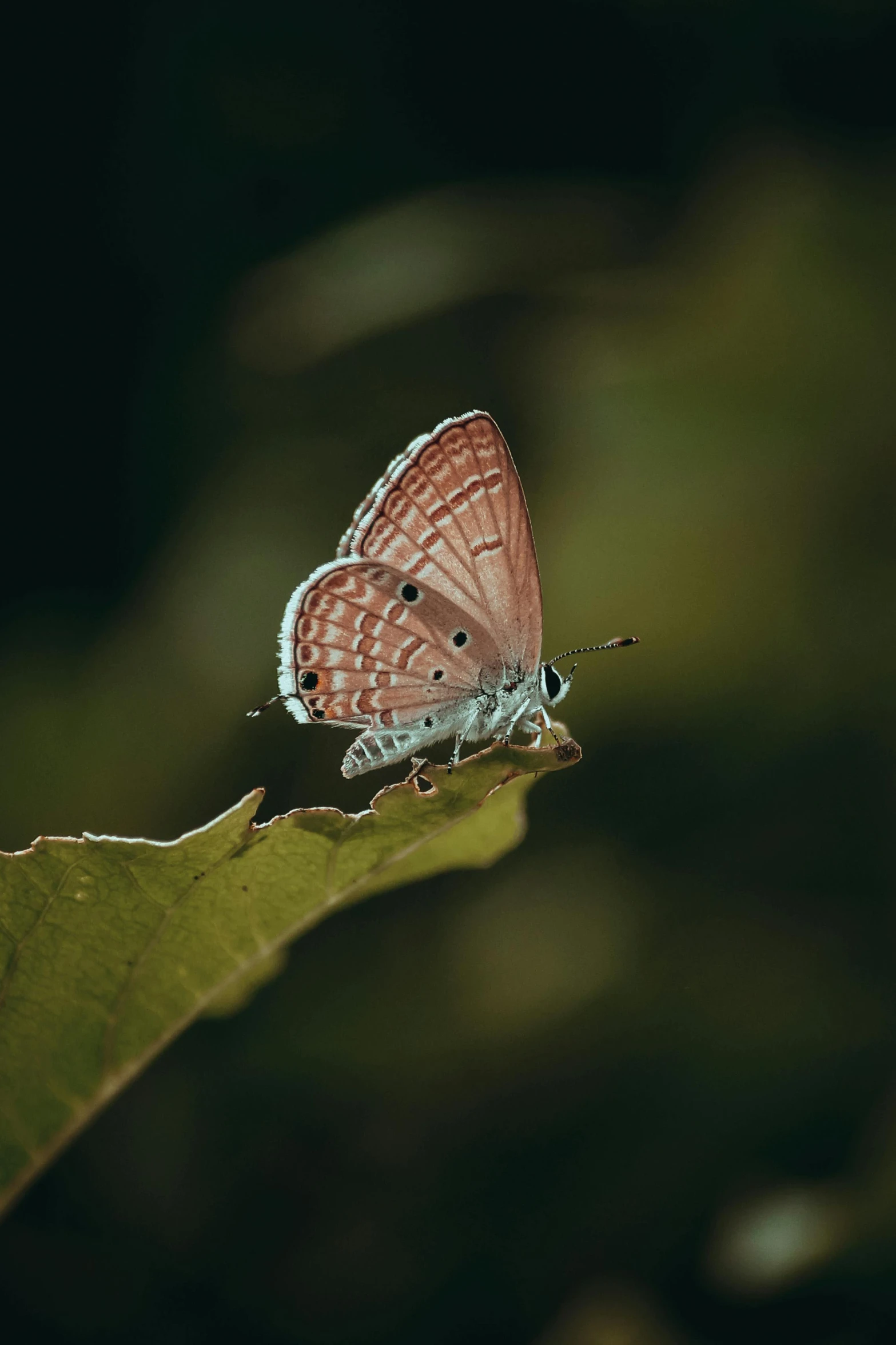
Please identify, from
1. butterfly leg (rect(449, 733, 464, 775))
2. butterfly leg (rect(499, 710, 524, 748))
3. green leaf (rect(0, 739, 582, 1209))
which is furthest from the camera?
butterfly leg (rect(499, 710, 524, 748))

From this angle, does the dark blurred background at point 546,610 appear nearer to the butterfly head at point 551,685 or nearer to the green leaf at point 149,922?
the butterfly head at point 551,685

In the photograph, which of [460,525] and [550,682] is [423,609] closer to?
[460,525]

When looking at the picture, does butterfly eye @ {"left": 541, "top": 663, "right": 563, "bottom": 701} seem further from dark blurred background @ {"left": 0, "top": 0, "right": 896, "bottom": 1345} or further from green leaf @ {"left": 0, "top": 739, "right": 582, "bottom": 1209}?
green leaf @ {"left": 0, "top": 739, "right": 582, "bottom": 1209}

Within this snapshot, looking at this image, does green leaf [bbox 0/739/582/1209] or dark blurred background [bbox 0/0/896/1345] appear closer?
green leaf [bbox 0/739/582/1209]

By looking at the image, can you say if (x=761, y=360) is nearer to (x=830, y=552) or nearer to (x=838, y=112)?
(x=830, y=552)

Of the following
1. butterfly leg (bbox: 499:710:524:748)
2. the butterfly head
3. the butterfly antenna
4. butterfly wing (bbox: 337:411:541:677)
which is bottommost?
butterfly leg (bbox: 499:710:524:748)

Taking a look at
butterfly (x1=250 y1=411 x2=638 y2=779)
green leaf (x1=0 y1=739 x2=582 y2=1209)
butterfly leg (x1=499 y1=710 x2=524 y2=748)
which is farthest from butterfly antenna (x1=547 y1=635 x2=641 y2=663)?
green leaf (x1=0 y1=739 x2=582 y2=1209)
